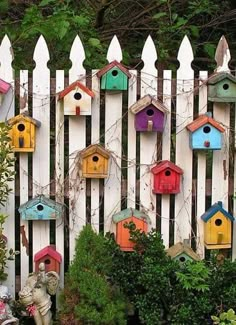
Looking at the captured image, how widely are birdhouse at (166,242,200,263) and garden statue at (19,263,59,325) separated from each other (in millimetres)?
877

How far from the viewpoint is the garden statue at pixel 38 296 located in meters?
4.98

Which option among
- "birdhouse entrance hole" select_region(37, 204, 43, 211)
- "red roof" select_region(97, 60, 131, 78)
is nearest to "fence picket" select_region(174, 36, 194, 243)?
"red roof" select_region(97, 60, 131, 78)

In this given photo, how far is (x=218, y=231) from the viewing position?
5.29m

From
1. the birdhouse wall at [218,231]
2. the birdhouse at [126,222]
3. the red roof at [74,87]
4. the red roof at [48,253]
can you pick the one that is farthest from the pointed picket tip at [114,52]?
the red roof at [48,253]

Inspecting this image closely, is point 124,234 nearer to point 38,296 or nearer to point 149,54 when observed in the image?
point 38,296

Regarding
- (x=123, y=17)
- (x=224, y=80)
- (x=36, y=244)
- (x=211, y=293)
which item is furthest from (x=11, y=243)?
(x=123, y=17)

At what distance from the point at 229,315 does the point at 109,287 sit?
1.11 meters

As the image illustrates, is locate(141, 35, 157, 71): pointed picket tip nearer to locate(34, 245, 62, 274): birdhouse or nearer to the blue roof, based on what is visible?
the blue roof

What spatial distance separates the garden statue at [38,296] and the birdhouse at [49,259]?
0.22m

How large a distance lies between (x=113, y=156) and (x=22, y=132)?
677 millimetres

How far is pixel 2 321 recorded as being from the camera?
15.9 ft

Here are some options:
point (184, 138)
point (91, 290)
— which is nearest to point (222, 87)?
point (184, 138)

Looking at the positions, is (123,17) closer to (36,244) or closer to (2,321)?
(36,244)

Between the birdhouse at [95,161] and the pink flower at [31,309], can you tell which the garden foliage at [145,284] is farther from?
the birdhouse at [95,161]
